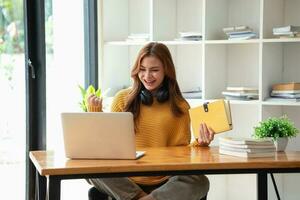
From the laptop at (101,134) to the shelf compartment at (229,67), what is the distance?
168cm

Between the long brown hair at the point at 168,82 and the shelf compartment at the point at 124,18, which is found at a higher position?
the shelf compartment at the point at 124,18

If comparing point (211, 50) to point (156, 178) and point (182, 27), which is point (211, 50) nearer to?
point (182, 27)

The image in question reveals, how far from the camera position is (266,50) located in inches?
160

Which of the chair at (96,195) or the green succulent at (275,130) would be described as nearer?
the chair at (96,195)

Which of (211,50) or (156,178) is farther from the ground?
(211,50)

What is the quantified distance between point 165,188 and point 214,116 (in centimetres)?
47

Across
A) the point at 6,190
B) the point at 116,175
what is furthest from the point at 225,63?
the point at 116,175

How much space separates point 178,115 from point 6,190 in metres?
1.61

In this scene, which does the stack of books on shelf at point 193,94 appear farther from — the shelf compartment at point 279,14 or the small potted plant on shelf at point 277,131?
the small potted plant on shelf at point 277,131

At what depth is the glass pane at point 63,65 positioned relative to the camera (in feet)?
14.6

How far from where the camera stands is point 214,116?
10.3 feet

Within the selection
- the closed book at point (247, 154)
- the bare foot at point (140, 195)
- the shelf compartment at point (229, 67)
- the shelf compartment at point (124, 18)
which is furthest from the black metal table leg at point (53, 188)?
the shelf compartment at point (124, 18)

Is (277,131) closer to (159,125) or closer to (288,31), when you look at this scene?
(159,125)

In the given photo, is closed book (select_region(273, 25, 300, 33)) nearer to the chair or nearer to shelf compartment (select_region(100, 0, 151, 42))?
shelf compartment (select_region(100, 0, 151, 42))
